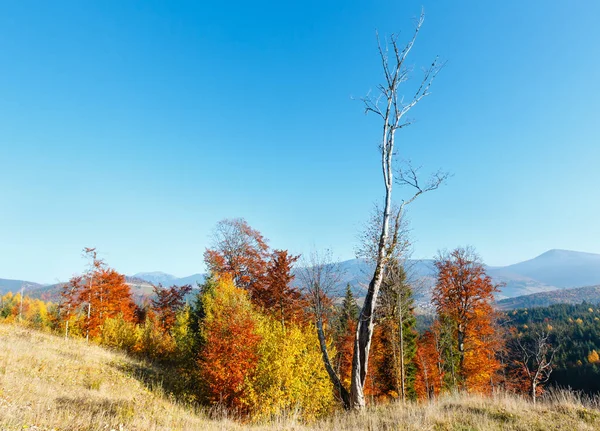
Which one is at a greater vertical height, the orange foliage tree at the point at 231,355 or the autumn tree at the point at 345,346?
the orange foliage tree at the point at 231,355

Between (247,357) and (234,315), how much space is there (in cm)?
256

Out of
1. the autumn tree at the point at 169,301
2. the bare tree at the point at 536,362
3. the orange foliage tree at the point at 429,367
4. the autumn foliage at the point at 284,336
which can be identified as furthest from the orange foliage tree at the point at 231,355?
the autumn tree at the point at 169,301

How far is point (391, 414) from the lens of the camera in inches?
334

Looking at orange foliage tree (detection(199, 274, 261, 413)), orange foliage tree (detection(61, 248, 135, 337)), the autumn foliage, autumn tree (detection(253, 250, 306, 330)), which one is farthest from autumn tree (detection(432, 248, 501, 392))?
orange foliage tree (detection(61, 248, 135, 337))

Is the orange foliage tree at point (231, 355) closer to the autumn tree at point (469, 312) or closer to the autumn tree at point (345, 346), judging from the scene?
the autumn tree at point (345, 346)

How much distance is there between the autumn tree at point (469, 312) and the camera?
23219mm

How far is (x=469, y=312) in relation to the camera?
23.7 metres

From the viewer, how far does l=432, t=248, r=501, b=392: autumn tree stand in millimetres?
23219

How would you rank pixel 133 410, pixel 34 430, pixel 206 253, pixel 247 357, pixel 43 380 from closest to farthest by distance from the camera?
pixel 34 430, pixel 133 410, pixel 43 380, pixel 247 357, pixel 206 253

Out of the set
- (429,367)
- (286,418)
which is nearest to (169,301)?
(429,367)

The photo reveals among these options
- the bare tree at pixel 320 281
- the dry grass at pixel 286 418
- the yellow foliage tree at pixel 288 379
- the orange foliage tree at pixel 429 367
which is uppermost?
the bare tree at pixel 320 281

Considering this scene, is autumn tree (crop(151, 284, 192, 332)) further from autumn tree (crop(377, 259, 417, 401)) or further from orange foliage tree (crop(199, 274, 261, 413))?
autumn tree (crop(377, 259, 417, 401))

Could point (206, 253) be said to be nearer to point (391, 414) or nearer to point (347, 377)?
point (347, 377)

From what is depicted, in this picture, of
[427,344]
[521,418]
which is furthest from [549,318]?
[521,418]
